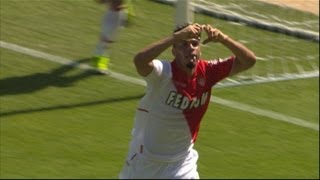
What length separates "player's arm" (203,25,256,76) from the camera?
18.9 ft

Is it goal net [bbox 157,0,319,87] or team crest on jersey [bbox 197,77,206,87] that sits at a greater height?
team crest on jersey [bbox 197,77,206,87]

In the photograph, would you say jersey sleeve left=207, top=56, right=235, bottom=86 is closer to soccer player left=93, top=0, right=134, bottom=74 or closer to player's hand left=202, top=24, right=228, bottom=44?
player's hand left=202, top=24, right=228, bottom=44

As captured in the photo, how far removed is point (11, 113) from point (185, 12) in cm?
222

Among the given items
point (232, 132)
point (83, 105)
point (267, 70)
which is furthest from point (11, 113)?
point (267, 70)

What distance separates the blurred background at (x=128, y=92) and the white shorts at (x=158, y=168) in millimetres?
2012

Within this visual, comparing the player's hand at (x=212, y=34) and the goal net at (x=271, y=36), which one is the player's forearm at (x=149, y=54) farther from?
the goal net at (x=271, y=36)

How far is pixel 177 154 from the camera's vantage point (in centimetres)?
586

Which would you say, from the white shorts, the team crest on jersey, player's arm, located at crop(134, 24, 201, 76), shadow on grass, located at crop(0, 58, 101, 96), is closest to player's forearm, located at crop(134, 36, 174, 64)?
player's arm, located at crop(134, 24, 201, 76)

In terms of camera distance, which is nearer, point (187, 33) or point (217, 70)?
point (187, 33)

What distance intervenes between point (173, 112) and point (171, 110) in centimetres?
2

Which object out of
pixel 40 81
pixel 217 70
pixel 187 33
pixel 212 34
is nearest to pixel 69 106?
pixel 40 81

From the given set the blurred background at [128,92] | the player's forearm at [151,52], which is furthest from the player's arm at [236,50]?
the blurred background at [128,92]

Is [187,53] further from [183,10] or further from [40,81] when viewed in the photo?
[40,81]

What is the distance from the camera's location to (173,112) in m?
5.79
